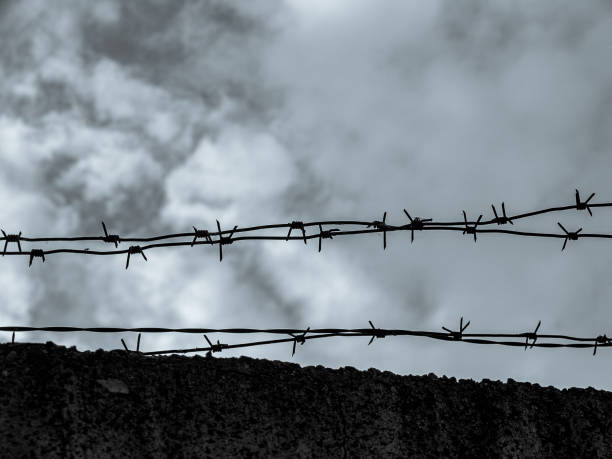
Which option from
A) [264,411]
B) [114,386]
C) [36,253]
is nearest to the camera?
[114,386]

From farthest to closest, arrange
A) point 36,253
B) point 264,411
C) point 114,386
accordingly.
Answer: point 36,253
point 264,411
point 114,386

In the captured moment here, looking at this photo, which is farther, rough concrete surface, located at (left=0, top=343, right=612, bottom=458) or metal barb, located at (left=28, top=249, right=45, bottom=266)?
metal barb, located at (left=28, top=249, right=45, bottom=266)

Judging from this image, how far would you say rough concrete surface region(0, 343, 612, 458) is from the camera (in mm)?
2229

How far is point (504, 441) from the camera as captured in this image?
2672 mm

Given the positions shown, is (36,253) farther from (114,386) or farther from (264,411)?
(264,411)

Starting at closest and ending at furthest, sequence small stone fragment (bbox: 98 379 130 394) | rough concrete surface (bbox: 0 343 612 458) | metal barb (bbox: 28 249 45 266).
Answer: rough concrete surface (bbox: 0 343 612 458), small stone fragment (bbox: 98 379 130 394), metal barb (bbox: 28 249 45 266)

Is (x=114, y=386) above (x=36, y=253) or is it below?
below

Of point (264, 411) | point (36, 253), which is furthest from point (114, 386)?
point (36, 253)

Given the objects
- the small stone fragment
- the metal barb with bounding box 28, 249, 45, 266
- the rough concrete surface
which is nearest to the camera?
the rough concrete surface

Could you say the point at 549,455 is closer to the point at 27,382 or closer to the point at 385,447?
the point at 385,447

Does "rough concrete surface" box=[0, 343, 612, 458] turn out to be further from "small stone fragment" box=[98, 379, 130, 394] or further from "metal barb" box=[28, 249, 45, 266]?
"metal barb" box=[28, 249, 45, 266]

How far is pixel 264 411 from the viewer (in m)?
2.48

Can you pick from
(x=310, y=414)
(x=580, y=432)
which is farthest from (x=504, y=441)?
(x=310, y=414)

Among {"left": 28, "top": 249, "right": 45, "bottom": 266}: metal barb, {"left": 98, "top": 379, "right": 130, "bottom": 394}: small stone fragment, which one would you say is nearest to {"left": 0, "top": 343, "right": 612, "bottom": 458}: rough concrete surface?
{"left": 98, "top": 379, "right": 130, "bottom": 394}: small stone fragment
